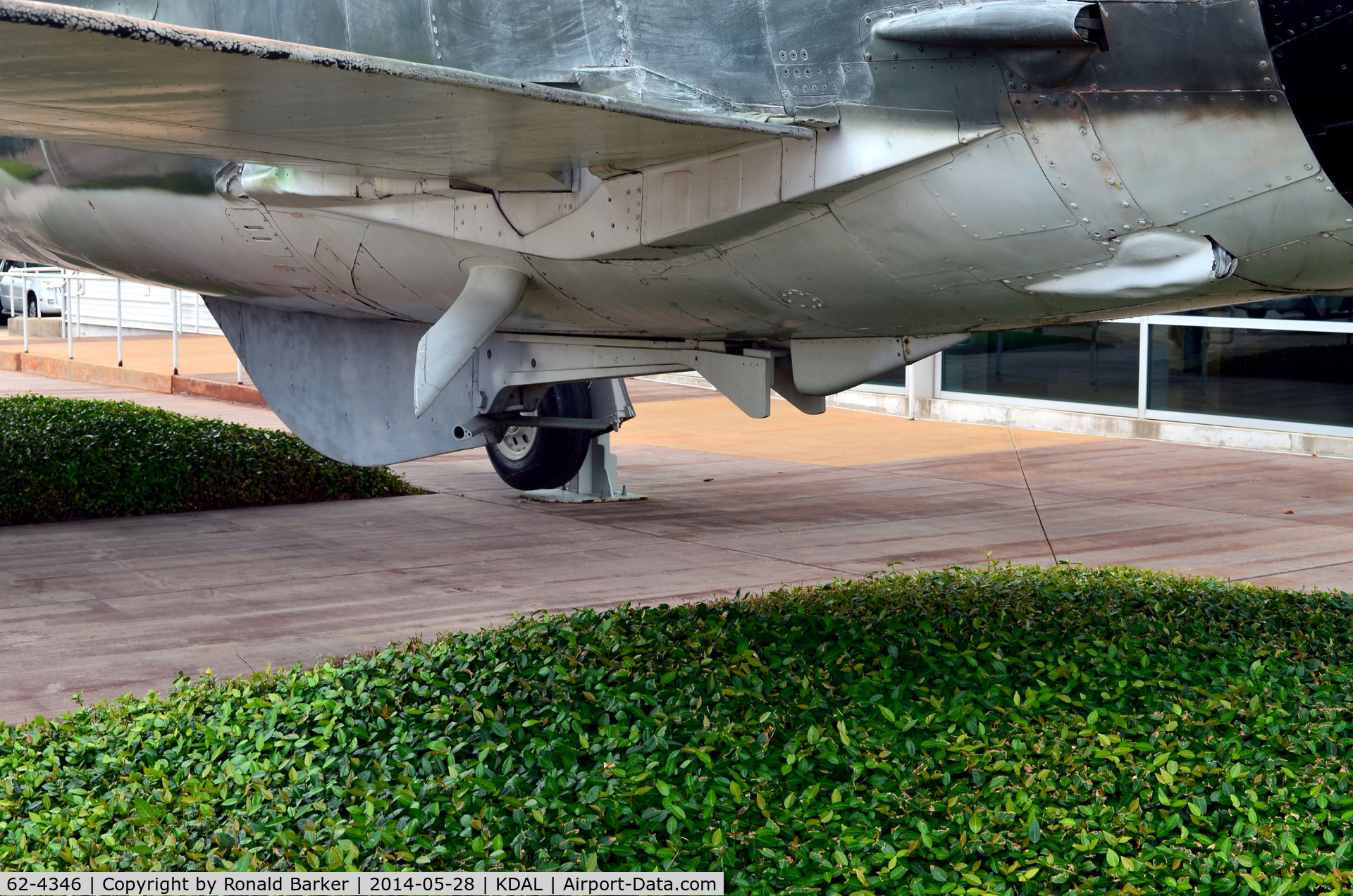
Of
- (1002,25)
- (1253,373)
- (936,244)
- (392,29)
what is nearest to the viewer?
(1002,25)

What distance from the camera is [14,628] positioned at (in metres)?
6.44

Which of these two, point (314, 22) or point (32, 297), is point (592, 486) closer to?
point (314, 22)

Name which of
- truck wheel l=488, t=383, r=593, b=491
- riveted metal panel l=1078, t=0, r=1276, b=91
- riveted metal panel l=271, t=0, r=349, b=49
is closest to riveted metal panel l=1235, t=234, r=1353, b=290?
riveted metal panel l=1078, t=0, r=1276, b=91

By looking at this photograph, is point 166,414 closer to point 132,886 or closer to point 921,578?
point 921,578

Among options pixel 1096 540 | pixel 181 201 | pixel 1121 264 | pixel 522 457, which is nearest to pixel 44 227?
pixel 181 201

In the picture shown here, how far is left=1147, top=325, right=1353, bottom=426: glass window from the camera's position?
1165 centimetres

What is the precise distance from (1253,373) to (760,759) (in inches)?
373

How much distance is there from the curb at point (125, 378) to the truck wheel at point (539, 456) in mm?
7336

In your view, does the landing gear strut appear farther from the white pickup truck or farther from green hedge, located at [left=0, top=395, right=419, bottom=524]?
the white pickup truck

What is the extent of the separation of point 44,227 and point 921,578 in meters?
4.83

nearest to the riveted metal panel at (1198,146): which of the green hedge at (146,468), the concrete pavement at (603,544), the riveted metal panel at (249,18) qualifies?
the riveted metal panel at (249,18)

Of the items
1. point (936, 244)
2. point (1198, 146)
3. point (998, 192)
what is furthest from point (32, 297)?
point (1198, 146)

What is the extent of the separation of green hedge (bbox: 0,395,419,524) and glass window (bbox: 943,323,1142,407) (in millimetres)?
6632

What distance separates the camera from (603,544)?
8.44m
